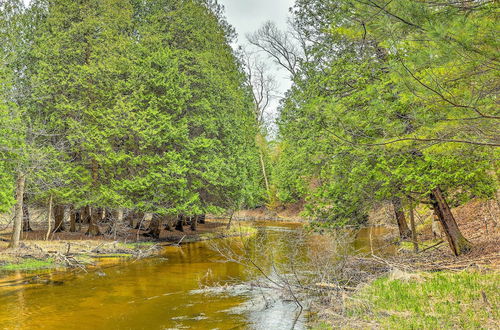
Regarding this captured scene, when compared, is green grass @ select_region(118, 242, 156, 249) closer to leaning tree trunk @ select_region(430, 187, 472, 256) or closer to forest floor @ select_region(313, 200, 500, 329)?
forest floor @ select_region(313, 200, 500, 329)

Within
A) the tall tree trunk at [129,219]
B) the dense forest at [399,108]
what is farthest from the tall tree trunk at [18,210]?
the dense forest at [399,108]

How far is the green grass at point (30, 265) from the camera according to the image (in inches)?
528

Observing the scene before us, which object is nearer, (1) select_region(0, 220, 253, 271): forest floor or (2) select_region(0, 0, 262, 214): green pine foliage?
(1) select_region(0, 220, 253, 271): forest floor

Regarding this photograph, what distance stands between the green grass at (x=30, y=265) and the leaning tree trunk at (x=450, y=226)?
12.6 meters

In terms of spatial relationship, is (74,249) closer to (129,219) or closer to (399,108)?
(129,219)

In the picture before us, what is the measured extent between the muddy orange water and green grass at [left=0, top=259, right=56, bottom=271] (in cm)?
82

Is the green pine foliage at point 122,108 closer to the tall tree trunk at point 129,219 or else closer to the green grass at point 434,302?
the tall tree trunk at point 129,219

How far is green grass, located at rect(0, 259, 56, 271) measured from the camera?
44.0 feet

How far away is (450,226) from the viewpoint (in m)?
11.1

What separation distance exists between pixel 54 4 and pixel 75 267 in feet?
41.9

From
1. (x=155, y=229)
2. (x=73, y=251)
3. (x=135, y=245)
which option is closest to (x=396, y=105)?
(x=73, y=251)

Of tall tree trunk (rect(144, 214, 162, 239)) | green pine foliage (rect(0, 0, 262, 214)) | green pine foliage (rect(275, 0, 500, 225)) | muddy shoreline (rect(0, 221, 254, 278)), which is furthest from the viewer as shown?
tall tree trunk (rect(144, 214, 162, 239))

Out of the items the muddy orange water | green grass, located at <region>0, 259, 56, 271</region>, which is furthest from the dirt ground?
the muddy orange water

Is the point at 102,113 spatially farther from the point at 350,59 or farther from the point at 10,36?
the point at 350,59
